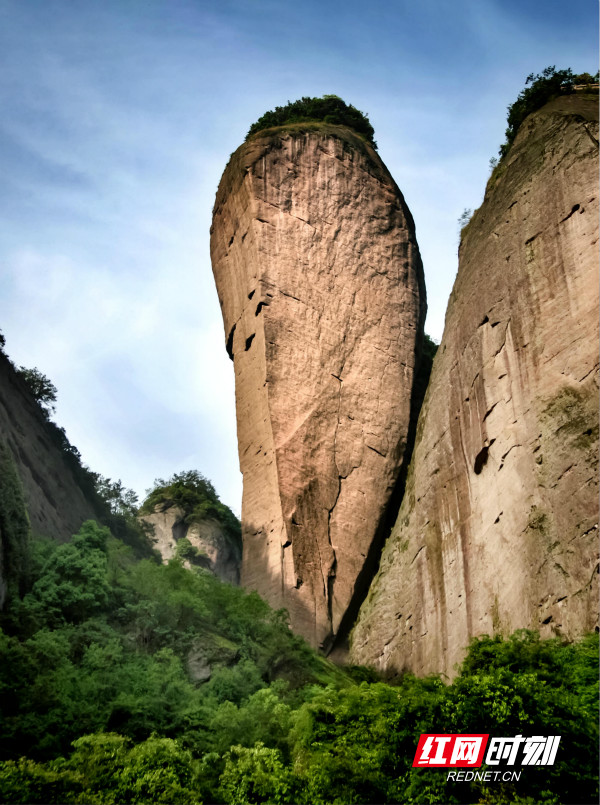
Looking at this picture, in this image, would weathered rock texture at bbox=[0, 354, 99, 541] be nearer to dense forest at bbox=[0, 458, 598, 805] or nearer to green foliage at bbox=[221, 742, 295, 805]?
dense forest at bbox=[0, 458, 598, 805]

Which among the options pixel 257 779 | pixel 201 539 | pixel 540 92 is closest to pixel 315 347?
pixel 540 92

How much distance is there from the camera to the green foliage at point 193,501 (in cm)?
4772

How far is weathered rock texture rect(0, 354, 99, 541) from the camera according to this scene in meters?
31.2

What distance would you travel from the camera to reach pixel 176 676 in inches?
797

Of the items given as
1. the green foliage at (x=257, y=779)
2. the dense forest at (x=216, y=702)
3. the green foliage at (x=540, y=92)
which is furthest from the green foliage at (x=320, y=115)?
the green foliage at (x=257, y=779)

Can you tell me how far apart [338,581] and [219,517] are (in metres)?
20.7

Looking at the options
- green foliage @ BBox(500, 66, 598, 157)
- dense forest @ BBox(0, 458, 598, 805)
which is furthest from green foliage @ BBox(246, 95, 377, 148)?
dense forest @ BBox(0, 458, 598, 805)

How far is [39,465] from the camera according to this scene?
112 ft

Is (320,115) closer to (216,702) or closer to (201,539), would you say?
(201,539)

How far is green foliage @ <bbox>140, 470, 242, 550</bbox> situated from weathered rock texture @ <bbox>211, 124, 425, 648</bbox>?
55.3ft

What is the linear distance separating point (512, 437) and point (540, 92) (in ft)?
45.2

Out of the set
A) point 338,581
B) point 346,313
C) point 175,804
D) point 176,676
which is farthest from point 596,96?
point 175,804

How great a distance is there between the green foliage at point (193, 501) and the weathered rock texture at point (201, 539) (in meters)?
0.30

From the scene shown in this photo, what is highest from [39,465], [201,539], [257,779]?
[39,465]
